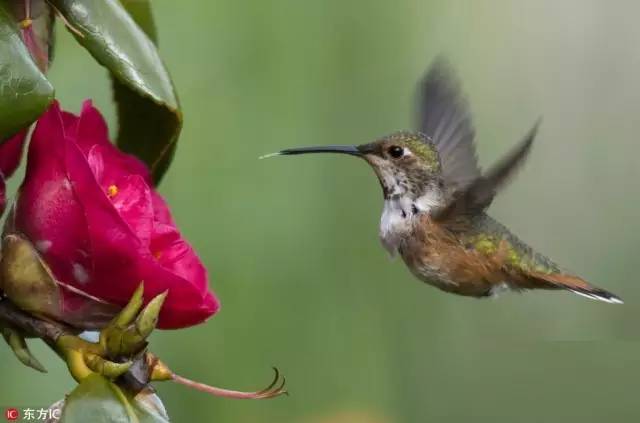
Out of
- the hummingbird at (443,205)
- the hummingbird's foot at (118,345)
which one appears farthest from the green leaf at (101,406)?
the hummingbird at (443,205)

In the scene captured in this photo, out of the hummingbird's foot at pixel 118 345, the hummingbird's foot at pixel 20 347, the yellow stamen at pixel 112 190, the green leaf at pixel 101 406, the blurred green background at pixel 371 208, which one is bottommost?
the blurred green background at pixel 371 208

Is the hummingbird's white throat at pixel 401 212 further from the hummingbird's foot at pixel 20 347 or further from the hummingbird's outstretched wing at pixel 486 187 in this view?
the hummingbird's foot at pixel 20 347

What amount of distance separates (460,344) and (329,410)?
20.9 inches

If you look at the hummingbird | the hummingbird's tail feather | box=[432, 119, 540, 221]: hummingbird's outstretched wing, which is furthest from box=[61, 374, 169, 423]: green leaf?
the hummingbird's tail feather

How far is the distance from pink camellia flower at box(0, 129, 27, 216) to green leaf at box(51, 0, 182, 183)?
10 centimetres

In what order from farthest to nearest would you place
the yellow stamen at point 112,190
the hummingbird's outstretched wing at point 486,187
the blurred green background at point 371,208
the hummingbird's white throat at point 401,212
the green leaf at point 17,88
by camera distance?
the blurred green background at point 371,208, the hummingbird's white throat at point 401,212, the hummingbird's outstretched wing at point 486,187, the yellow stamen at point 112,190, the green leaf at point 17,88

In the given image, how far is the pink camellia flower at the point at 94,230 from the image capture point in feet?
2.79

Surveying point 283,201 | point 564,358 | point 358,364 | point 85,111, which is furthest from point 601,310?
point 85,111

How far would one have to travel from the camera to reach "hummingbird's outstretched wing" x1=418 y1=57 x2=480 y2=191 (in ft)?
5.29

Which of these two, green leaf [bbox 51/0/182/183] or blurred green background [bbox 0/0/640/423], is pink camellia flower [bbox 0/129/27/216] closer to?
green leaf [bbox 51/0/182/183]

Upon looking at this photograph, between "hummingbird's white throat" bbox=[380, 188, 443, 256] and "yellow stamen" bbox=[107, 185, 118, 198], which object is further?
"hummingbird's white throat" bbox=[380, 188, 443, 256]

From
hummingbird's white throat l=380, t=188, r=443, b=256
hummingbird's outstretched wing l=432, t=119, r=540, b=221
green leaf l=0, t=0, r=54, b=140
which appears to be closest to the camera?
green leaf l=0, t=0, r=54, b=140

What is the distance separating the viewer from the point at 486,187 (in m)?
1.47

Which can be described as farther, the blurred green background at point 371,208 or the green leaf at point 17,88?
the blurred green background at point 371,208
